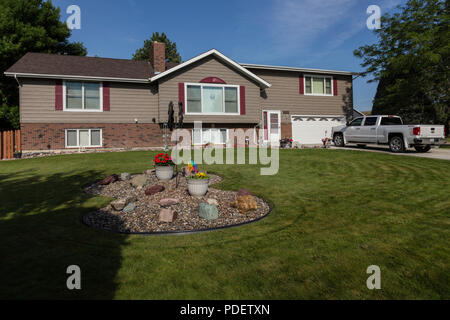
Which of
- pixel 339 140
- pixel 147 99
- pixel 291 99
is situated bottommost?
pixel 339 140

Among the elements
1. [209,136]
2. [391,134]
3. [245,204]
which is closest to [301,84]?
[209,136]

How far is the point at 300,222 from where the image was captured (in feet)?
16.2

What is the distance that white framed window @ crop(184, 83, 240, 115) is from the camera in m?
18.7

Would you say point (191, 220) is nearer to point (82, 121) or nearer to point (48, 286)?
point (48, 286)

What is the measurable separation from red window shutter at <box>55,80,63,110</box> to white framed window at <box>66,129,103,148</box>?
5.20ft

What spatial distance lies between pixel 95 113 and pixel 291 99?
15211 mm

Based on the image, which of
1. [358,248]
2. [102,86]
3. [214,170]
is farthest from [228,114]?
[358,248]

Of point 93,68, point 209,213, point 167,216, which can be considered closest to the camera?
point 167,216

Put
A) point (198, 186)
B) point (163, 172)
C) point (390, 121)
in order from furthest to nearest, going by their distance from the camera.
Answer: point (390, 121) < point (163, 172) < point (198, 186)

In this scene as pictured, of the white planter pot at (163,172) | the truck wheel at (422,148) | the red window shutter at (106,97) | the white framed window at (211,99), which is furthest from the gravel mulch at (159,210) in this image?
the truck wheel at (422,148)

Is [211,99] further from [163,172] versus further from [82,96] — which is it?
[163,172]

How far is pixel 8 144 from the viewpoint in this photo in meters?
15.4

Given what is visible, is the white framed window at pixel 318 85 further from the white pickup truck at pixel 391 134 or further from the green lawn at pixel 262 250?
the green lawn at pixel 262 250

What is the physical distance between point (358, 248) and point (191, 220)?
3.02m
